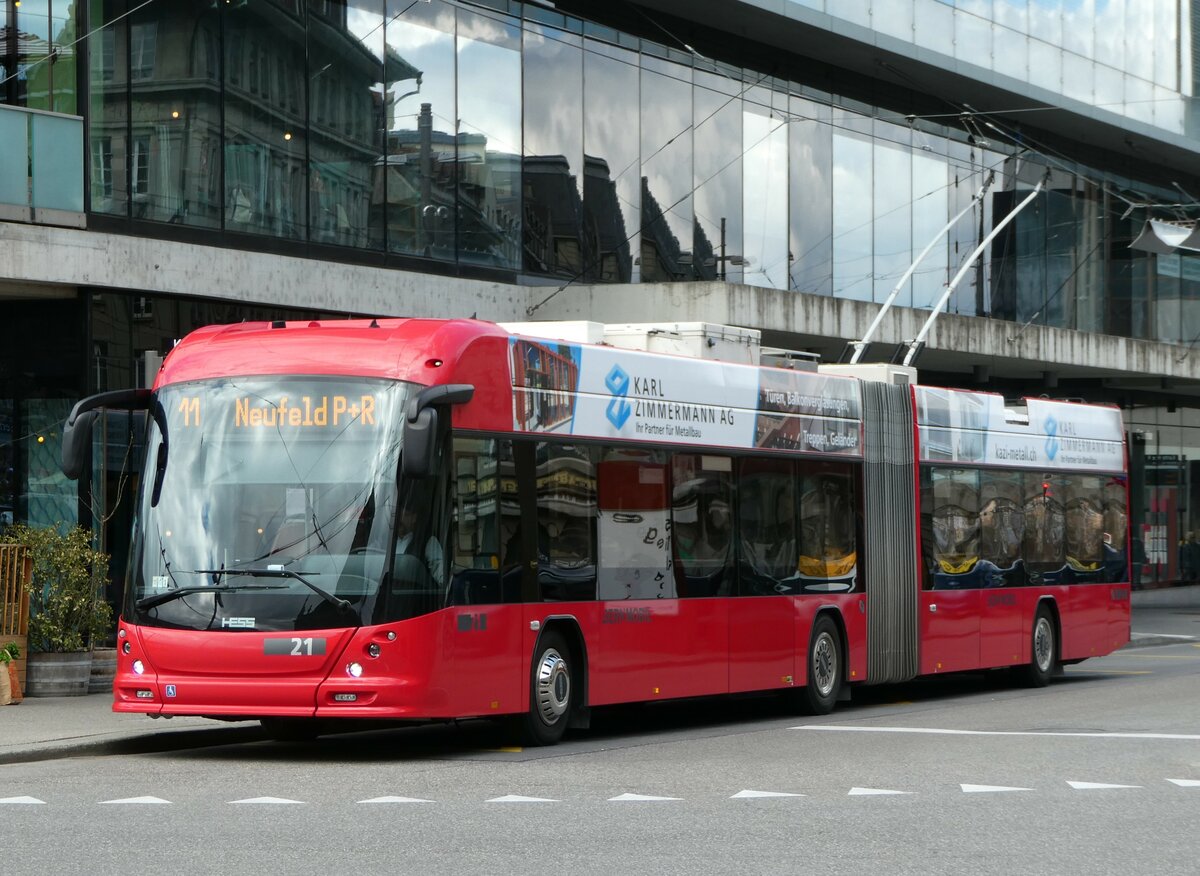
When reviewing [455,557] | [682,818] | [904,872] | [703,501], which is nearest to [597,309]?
[703,501]

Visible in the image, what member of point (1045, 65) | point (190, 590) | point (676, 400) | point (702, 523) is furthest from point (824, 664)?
point (1045, 65)

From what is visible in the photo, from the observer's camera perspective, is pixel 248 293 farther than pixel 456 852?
Yes

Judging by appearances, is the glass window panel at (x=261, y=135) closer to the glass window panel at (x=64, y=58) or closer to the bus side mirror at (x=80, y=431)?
the glass window panel at (x=64, y=58)

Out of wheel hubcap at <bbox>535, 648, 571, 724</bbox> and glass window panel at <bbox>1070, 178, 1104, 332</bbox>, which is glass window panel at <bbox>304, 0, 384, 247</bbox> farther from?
glass window panel at <bbox>1070, 178, 1104, 332</bbox>

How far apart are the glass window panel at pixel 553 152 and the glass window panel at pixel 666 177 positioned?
1550 millimetres

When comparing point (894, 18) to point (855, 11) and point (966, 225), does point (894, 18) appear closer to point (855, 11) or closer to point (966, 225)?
point (855, 11)

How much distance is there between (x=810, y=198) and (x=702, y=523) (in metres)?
17.3

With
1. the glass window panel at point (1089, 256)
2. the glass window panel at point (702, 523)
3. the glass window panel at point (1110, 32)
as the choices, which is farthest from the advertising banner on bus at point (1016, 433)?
the glass window panel at point (1089, 256)

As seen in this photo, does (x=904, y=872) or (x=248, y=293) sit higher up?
(x=248, y=293)

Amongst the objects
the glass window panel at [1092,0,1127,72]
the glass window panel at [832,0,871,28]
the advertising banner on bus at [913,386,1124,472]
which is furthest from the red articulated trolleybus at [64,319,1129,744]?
the glass window panel at [1092,0,1127,72]

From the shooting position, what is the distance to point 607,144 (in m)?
28.8

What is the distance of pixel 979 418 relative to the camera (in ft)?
72.7

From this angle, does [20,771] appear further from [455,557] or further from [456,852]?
[456,852]

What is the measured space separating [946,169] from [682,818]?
2844 centimetres
